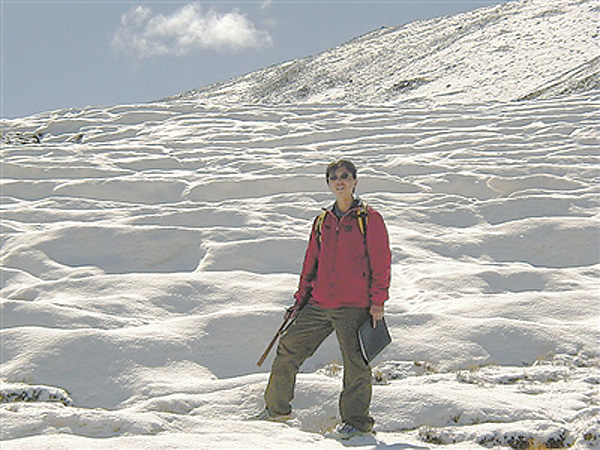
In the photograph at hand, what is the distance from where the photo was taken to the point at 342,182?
4.64m

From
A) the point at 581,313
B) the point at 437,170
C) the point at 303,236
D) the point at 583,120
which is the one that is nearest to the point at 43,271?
the point at 303,236

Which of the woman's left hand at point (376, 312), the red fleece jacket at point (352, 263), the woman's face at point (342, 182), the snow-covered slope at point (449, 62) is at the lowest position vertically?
the woman's left hand at point (376, 312)

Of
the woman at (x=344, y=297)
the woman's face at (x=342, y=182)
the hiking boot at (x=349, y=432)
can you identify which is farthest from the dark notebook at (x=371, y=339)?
the woman's face at (x=342, y=182)

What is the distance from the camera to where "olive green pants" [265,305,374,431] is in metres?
4.50

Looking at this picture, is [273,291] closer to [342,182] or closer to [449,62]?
[342,182]

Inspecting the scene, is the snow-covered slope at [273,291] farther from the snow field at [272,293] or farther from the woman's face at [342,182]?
the woman's face at [342,182]

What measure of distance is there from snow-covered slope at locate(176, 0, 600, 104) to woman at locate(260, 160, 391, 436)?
19.6 m

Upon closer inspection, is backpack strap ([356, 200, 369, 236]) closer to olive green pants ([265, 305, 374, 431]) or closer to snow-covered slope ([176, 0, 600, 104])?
olive green pants ([265, 305, 374, 431])

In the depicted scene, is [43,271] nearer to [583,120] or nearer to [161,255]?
[161,255]

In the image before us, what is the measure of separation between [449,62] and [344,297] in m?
A: 33.5

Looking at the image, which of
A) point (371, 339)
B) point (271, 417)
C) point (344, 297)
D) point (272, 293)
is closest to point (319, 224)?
point (344, 297)

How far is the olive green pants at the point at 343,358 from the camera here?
4504mm

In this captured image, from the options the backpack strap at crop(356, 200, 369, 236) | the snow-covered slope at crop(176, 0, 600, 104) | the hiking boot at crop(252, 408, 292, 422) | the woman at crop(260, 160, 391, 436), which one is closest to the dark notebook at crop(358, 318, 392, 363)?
the woman at crop(260, 160, 391, 436)

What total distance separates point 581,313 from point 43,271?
562 cm
